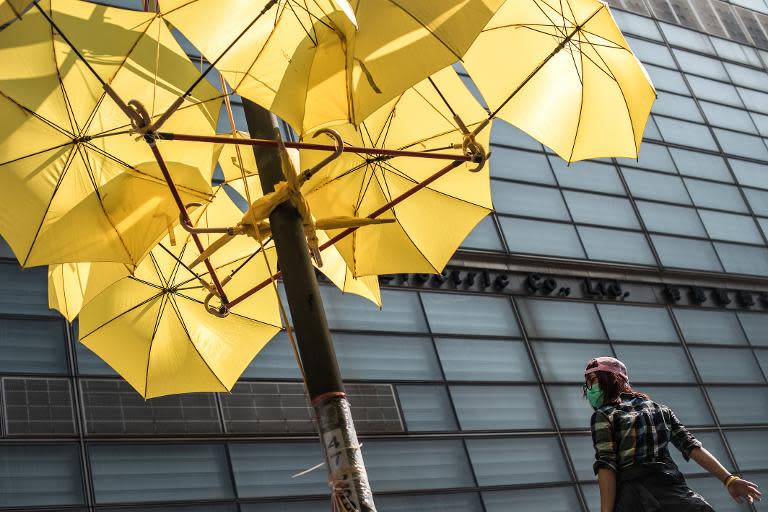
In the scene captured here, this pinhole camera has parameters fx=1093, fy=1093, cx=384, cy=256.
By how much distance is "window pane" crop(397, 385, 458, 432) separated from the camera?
21859 millimetres

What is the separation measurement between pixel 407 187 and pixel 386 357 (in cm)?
1232

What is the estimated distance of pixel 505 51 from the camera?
10.3 metres

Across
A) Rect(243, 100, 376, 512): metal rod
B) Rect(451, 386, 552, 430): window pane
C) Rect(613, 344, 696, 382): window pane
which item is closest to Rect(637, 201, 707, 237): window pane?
Rect(613, 344, 696, 382): window pane

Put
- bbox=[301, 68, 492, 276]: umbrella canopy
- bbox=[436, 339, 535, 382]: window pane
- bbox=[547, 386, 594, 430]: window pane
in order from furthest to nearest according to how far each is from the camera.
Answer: bbox=[547, 386, 594, 430]: window pane
bbox=[436, 339, 535, 382]: window pane
bbox=[301, 68, 492, 276]: umbrella canopy

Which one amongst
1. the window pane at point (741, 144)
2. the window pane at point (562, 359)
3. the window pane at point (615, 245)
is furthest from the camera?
the window pane at point (741, 144)

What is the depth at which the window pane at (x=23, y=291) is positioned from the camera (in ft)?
60.8

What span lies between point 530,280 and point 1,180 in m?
18.7

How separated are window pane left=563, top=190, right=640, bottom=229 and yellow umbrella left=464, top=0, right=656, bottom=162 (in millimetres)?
18601

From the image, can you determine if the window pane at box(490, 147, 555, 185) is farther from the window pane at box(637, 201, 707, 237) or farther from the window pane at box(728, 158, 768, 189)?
the window pane at box(728, 158, 768, 189)

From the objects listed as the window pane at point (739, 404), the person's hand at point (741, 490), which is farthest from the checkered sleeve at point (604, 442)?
the window pane at point (739, 404)

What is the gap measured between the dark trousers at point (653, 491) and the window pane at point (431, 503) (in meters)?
13.1

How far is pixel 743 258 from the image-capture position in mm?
32562

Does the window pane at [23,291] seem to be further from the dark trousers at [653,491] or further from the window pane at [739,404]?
the window pane at [739,404]

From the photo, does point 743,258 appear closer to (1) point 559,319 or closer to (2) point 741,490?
(1) point 559,319
